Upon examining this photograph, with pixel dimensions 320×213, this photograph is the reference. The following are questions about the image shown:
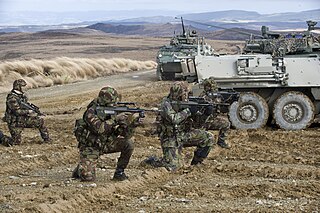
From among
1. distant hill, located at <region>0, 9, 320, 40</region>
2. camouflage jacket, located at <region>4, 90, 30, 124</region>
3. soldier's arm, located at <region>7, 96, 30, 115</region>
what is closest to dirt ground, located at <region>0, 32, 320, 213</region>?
camouflage jacket, located at <region>4, 90, 30, 124</region>

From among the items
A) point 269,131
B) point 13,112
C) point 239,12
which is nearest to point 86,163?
point 13,112

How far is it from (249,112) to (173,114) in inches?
179

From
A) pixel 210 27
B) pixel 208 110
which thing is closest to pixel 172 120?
pixel 208 110

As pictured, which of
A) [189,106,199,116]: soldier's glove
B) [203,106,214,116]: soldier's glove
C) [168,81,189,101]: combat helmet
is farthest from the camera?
[203,106,214,116]: soldier's glove

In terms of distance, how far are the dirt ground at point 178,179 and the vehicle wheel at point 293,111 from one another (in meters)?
0.25

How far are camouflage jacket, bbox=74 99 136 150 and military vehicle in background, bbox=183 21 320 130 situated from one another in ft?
15.7

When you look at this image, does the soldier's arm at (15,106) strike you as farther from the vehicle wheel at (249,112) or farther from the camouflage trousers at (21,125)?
the vehicle wheel at (249,112)

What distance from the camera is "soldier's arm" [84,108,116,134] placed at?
25.6ft

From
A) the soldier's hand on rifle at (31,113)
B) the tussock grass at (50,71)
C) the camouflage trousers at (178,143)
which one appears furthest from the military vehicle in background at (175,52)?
the camouflage trousers at (178,143)

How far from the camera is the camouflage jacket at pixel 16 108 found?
37.3ft

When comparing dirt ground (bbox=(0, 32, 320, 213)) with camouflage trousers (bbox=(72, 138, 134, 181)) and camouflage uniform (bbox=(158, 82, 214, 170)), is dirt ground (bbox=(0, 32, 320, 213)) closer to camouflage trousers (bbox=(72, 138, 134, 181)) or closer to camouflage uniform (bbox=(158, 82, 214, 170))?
camouflage trousers (bbox=(72, 138, 134, 181))

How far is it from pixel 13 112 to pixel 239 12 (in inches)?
6958

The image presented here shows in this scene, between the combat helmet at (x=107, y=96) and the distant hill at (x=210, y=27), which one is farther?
the distant hill at (x=210, y=27)

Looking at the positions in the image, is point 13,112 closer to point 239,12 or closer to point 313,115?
point 313,115
